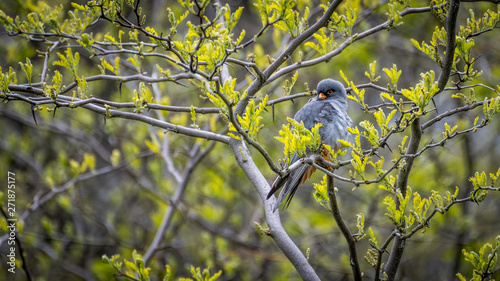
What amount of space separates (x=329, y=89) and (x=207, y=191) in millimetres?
3177

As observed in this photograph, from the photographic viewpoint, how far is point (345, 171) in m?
7.84

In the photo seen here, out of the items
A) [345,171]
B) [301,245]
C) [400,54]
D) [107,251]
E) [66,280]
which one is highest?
[400,54]

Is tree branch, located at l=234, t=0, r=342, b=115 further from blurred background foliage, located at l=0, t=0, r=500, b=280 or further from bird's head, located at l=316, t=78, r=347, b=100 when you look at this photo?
blurred background foliage, located at l=0, t=0, r=500, b=280

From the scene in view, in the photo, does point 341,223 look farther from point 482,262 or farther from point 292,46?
point 292,46

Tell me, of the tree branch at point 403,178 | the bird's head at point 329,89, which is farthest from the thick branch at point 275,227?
the bird's head at point 329,89

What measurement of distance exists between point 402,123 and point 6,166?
22.8 ft

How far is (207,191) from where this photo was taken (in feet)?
21.7

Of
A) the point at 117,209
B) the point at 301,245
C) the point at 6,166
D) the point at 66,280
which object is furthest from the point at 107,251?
the point at 301,245

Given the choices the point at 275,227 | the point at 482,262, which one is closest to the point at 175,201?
the point at 275,227

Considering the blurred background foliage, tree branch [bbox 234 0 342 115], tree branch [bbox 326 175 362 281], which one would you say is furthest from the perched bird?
the blurred background foliage

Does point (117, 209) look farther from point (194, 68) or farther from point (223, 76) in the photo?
point (194, 68)

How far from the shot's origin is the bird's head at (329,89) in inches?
164

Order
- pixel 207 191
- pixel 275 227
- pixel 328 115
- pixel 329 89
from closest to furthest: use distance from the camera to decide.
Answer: pixel 275 227
pixel 328 115
pixel 329 89
pixel 207 191

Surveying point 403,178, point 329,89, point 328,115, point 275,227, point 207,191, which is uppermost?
point 329,89
